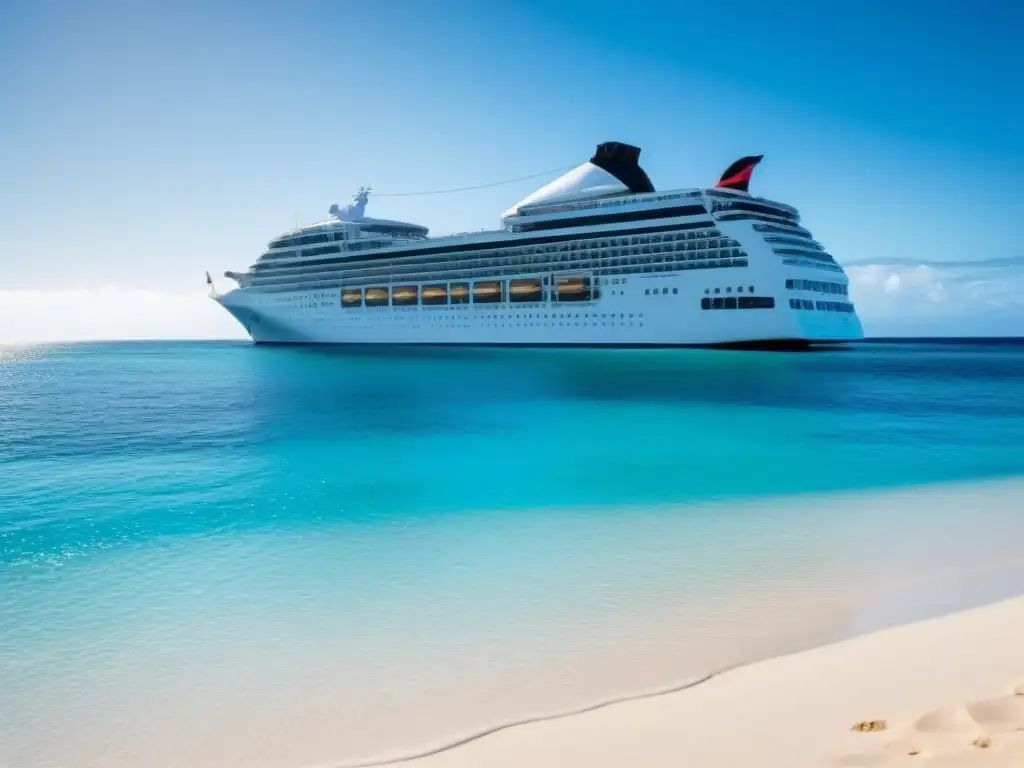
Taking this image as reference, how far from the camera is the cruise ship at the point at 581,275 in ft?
152

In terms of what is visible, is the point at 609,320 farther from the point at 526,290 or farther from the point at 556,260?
the point at 526,290

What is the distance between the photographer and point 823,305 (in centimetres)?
4828

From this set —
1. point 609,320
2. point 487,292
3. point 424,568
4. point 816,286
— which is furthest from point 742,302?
point 424,568

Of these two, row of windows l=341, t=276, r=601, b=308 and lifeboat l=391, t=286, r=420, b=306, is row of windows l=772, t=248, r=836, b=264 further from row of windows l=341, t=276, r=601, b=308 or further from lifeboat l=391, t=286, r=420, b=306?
lifeboat l=391, t=286, r=420, b=306

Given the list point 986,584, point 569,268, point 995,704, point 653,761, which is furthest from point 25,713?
point 569,268

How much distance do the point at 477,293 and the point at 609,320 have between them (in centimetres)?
1261

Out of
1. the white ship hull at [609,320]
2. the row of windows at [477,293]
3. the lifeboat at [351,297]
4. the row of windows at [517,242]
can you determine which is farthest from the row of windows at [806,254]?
the lifeboat at [351,297]

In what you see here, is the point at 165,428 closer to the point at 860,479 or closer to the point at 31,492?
the point at 31,492

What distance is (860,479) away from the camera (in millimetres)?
11922

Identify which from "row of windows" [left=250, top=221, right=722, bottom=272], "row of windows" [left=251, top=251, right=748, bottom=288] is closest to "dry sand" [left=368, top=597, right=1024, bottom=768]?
"row of windows" [left=251, top=251, right=748, bottom=288]

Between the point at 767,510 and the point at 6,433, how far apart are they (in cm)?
1866

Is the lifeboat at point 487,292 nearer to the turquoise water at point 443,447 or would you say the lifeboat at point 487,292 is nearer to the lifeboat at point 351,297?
the lifeboat at point 351,297

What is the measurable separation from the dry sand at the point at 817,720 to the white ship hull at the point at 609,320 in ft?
143

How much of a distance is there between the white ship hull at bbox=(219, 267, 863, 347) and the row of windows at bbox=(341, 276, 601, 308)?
0.55m
